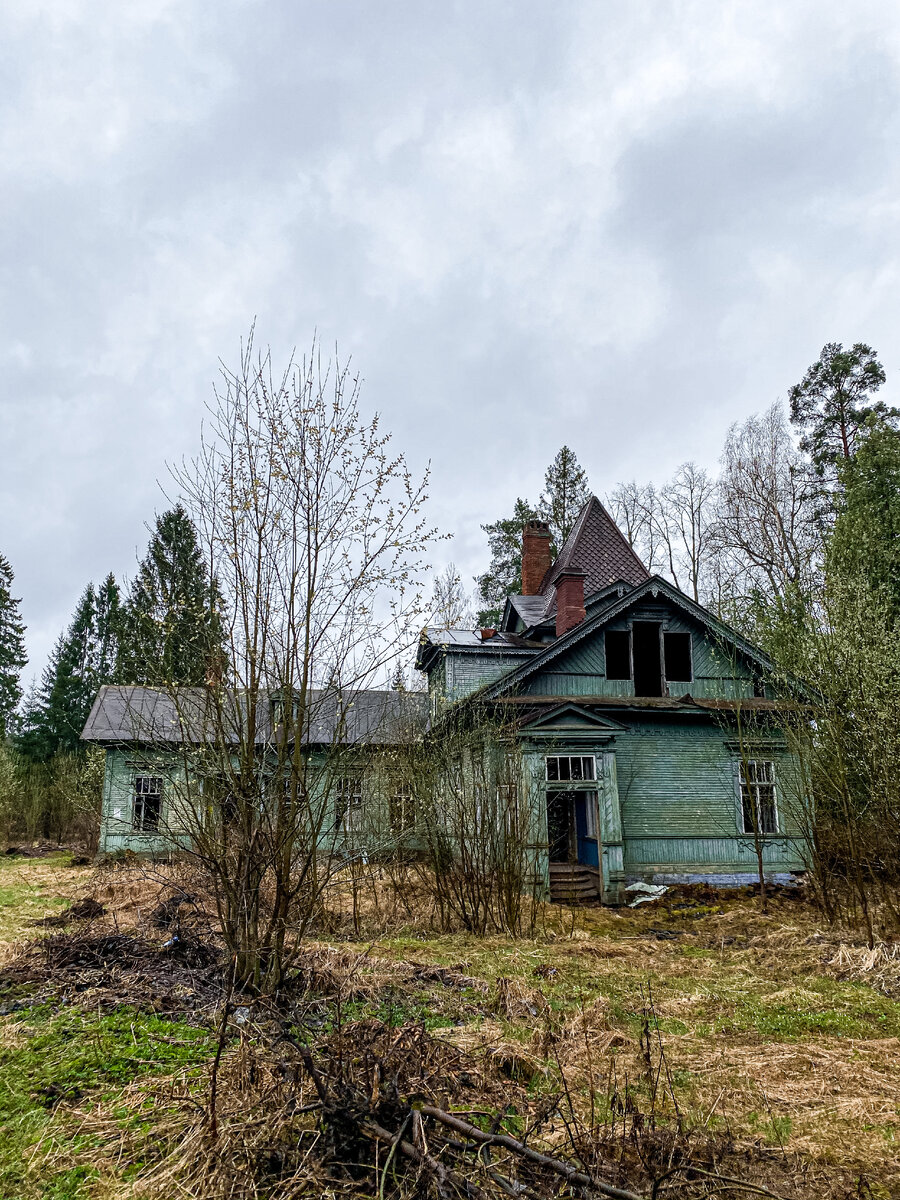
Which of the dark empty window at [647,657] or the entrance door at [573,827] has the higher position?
the dark empty window at [647,657]

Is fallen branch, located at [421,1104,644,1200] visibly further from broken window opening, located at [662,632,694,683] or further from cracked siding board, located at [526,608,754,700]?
broken window opening, located at [662,632,694,683]

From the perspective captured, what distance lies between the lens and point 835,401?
24.9 metres

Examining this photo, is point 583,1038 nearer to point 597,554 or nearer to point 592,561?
point 592,561

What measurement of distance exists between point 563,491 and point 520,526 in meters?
3.07

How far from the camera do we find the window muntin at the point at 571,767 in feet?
47.5

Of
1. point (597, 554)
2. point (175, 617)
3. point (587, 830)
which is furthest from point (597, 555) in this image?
point (175, 617)

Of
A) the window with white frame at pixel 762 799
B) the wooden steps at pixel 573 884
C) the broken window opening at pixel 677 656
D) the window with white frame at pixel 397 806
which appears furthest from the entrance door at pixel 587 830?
the window with white frame at pixel 397 806

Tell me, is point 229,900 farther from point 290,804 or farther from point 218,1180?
point 218,1180

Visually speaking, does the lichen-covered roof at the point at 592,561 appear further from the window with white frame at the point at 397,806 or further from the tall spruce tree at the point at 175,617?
the tall spruce tree at the point at 175,617

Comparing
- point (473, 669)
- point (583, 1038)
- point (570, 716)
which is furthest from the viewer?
point (473, 669)

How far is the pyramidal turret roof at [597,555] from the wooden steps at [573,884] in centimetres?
699

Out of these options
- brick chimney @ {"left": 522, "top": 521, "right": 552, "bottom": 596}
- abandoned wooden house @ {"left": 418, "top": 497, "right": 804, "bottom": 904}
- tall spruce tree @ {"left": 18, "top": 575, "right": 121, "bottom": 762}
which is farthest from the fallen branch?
tall spruce tree @ {"left": 18, "top": 575, "right": 121, "bottom": 762}

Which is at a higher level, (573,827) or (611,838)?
(611,838)

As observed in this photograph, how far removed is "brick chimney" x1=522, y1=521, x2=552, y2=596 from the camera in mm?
21797
